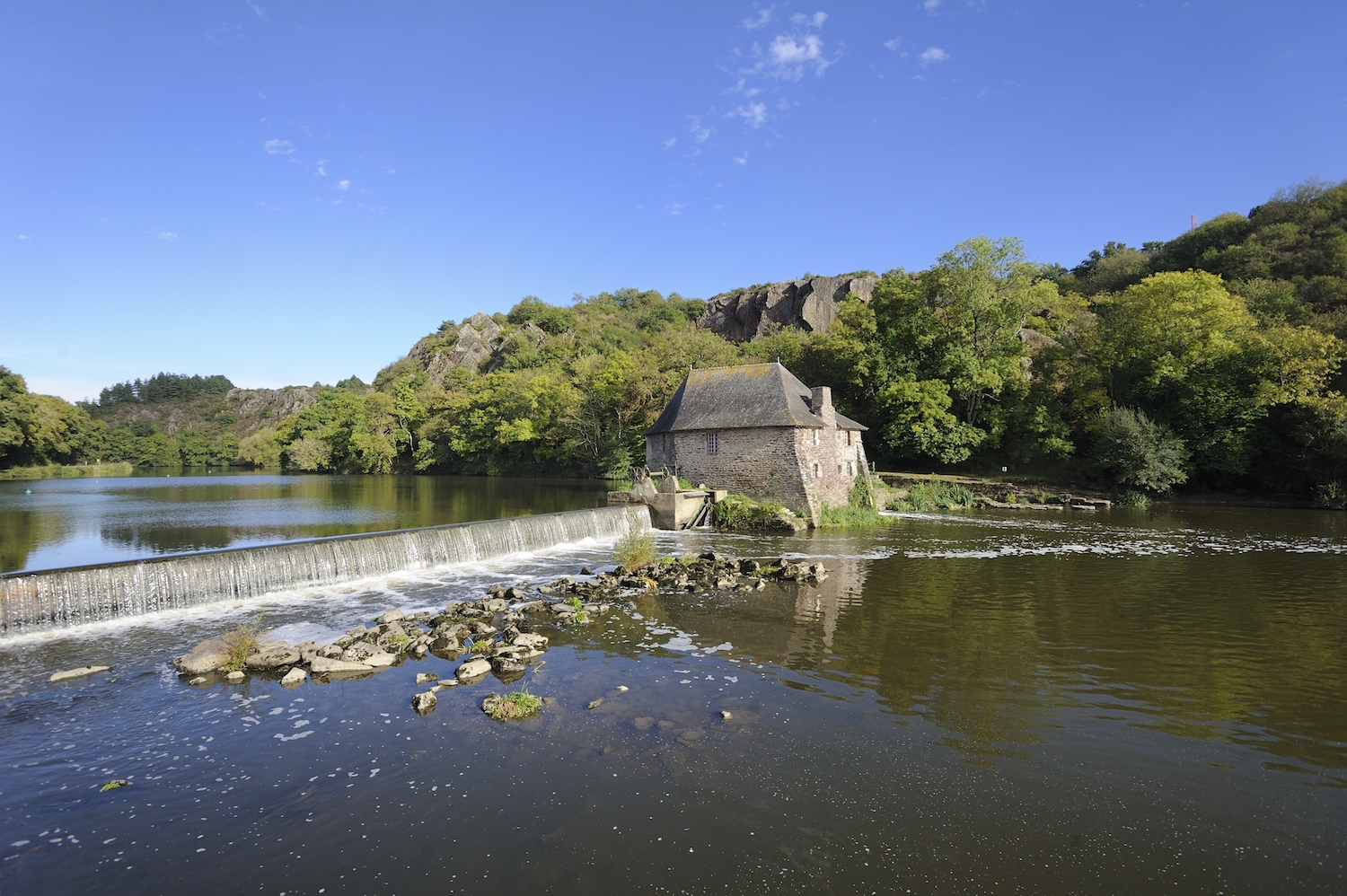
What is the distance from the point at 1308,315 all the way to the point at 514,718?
47660 millimetres

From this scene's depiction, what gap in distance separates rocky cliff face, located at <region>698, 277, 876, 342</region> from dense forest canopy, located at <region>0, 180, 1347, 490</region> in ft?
62.4

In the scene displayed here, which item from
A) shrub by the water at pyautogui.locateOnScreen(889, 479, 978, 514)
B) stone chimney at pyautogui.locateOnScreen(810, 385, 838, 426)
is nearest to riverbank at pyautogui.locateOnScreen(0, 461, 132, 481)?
stone chimney at pyautogui.locateOnScreen(810, 385, 838, 426)

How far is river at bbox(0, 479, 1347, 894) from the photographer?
5.21 metres

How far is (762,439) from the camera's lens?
86.3 ft

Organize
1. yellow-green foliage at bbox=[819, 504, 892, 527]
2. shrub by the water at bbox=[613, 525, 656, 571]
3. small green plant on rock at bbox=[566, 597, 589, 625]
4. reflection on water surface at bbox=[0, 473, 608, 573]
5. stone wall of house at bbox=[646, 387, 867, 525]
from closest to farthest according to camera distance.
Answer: small green plant on rock at bbox=[566, 597, 589, 625] < shrub by the water at bbox=[613, 525, 656, 571] < reflection on water surface at bbox=[0, 473, 608, 573] < stone wall of house at bbox=[646, 387, 867, 525] < yellow-green foliage at bbox=[819, 504, 892, 527]

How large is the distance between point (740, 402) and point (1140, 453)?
19.6 meters

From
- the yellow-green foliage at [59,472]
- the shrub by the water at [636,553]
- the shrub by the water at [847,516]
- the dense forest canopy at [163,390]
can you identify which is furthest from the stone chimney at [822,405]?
the dense forest canopy at [163,390]

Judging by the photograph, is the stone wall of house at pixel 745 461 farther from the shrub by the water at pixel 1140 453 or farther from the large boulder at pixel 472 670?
the shrub by the water at pixel 1140 453

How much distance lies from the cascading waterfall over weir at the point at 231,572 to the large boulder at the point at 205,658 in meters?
3.47

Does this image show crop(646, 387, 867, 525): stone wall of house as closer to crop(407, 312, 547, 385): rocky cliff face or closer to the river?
the river

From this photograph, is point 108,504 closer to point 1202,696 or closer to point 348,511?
point 348,511

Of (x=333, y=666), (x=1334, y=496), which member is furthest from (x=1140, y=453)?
(x=333, y=666)

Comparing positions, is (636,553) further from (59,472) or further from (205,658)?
(59,472)

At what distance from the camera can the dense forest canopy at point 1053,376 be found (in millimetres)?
31734
